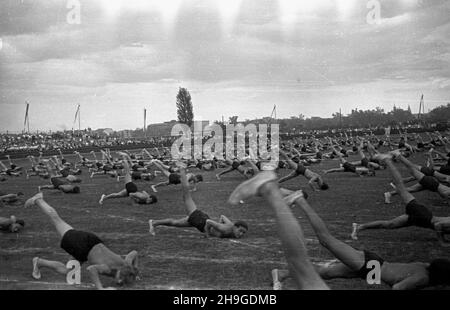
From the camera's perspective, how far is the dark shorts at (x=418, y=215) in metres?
8.18

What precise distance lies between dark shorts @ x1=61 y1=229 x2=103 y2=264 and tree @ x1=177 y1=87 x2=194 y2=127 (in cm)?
6986

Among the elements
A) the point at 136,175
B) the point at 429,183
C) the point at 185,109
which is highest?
the point at 185,109

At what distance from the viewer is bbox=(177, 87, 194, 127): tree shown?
77137 millimetres

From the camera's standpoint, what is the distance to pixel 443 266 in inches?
228

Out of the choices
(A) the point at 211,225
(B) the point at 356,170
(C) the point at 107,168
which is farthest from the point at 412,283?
(C) the point at 107,168

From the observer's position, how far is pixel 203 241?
953 cm

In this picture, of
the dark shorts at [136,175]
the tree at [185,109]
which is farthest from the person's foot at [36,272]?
the tree at [185,109]

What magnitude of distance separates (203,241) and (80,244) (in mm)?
3163

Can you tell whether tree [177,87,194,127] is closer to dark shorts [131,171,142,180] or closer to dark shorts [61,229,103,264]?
dark shorts [131,171,142,180]

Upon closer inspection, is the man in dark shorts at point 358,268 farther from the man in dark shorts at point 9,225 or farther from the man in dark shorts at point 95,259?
the man in dark shorts at point 9,225

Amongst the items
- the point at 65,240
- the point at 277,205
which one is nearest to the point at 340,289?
the point at 277,205

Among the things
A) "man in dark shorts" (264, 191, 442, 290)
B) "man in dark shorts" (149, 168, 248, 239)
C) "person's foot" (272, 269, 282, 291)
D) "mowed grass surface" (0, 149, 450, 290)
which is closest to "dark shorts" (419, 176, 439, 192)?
"mowed grass surface" (0, 149, 450, 290)

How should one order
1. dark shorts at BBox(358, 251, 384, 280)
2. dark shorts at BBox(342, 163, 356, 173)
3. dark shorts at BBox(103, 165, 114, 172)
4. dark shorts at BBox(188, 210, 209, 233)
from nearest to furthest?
dark shorts at BBox(358, 251, 384, 280)
dark shorts at BBox(188, 210, 209, 233)
dark shorts at BBox(342, 163, 356, 173)
dark shorts at BBox(103, 165, 114, 172)

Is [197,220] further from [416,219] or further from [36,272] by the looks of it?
[416,219]
